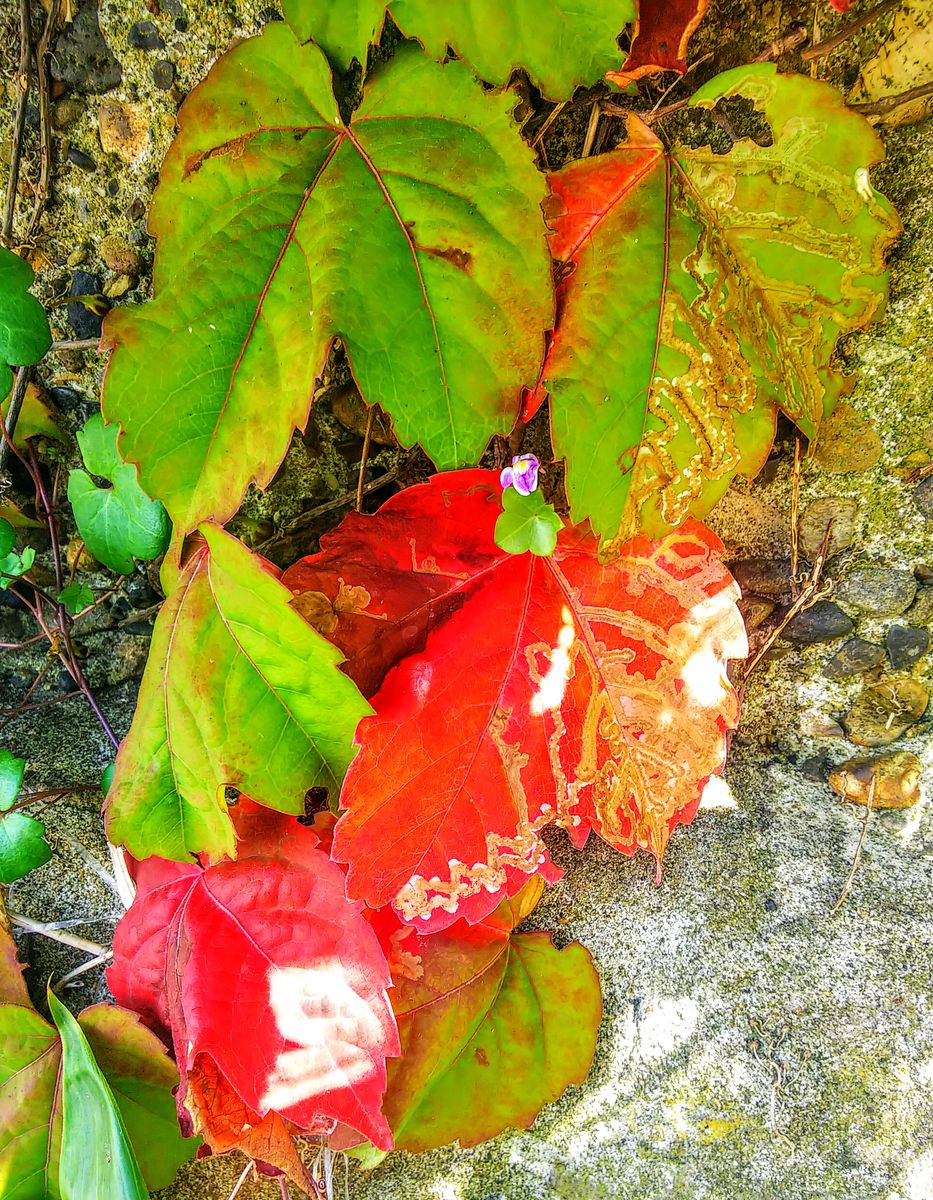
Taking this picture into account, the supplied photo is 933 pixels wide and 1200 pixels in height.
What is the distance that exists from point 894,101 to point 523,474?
442mm

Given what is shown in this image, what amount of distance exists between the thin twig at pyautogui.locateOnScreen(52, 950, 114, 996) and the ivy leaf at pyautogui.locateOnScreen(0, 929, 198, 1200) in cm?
8

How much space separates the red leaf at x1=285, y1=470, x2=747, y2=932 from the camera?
0.68 metres

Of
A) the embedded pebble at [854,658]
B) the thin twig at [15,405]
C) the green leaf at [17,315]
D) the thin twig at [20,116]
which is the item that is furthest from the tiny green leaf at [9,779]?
the embedded pebble at [854,658]

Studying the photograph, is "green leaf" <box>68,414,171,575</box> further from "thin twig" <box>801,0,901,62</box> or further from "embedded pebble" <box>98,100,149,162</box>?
"thin twig" <box>801,0,901,62</box>

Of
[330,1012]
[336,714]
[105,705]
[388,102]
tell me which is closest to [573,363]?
[388,102]

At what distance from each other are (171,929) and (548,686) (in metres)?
0.49

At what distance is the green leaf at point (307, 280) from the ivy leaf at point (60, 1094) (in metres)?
0.63

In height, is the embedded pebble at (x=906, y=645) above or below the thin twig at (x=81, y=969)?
above

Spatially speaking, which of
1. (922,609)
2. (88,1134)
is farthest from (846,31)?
(88,1134)

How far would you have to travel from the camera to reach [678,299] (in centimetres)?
62

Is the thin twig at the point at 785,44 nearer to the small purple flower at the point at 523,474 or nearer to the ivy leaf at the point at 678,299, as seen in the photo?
the ivy leaf at the point at 678,299

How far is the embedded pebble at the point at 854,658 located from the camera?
0.83m

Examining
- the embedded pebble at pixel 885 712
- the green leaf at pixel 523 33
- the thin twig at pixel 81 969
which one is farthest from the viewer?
the thin twig at pixel 81 969

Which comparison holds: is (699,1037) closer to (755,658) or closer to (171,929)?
(755,658)
